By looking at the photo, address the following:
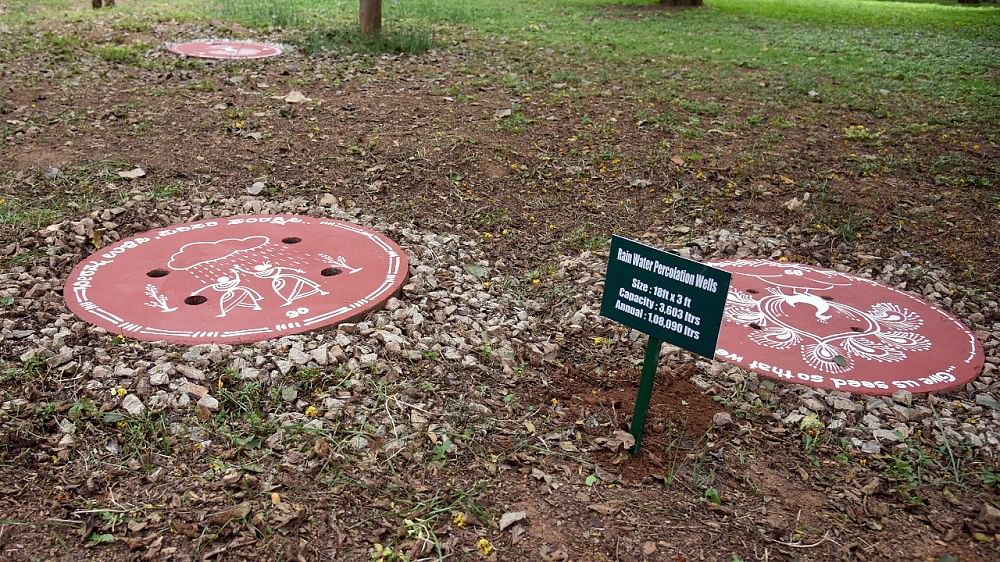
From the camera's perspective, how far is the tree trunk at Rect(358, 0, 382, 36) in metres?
8.67

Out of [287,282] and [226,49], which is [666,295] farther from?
[226,49]

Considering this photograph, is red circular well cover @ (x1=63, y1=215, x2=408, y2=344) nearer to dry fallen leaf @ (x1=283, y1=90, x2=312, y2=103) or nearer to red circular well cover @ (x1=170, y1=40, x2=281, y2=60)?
dry fallen leaf @ (x1=283, y1=90, x2=312, y2=103)

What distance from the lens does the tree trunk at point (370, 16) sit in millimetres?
8672

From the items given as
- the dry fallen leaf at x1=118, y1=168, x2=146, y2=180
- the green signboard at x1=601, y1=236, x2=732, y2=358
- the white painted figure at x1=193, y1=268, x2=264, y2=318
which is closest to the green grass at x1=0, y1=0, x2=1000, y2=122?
the dry fallen leaf at x1=118, y1=168, x2=146, y2=180

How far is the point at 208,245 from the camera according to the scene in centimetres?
406

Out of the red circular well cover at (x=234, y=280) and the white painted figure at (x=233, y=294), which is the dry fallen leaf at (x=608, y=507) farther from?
the white painted figure at (x=233, y=294)

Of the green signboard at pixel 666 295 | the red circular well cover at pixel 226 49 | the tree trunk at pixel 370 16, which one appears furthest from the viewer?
the tree trunk at pixel 370 16

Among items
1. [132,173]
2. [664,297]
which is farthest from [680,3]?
[664,297]

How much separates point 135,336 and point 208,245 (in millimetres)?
885

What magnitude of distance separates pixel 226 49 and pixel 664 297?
21.9 feet

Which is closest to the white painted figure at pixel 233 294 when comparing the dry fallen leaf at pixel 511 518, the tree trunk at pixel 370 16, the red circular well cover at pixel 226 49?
the dry fallen leaf at pixel 511 518

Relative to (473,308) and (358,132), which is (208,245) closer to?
(473,308)

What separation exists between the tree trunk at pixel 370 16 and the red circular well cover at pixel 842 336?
225 inches

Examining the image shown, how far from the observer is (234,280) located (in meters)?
3.71
